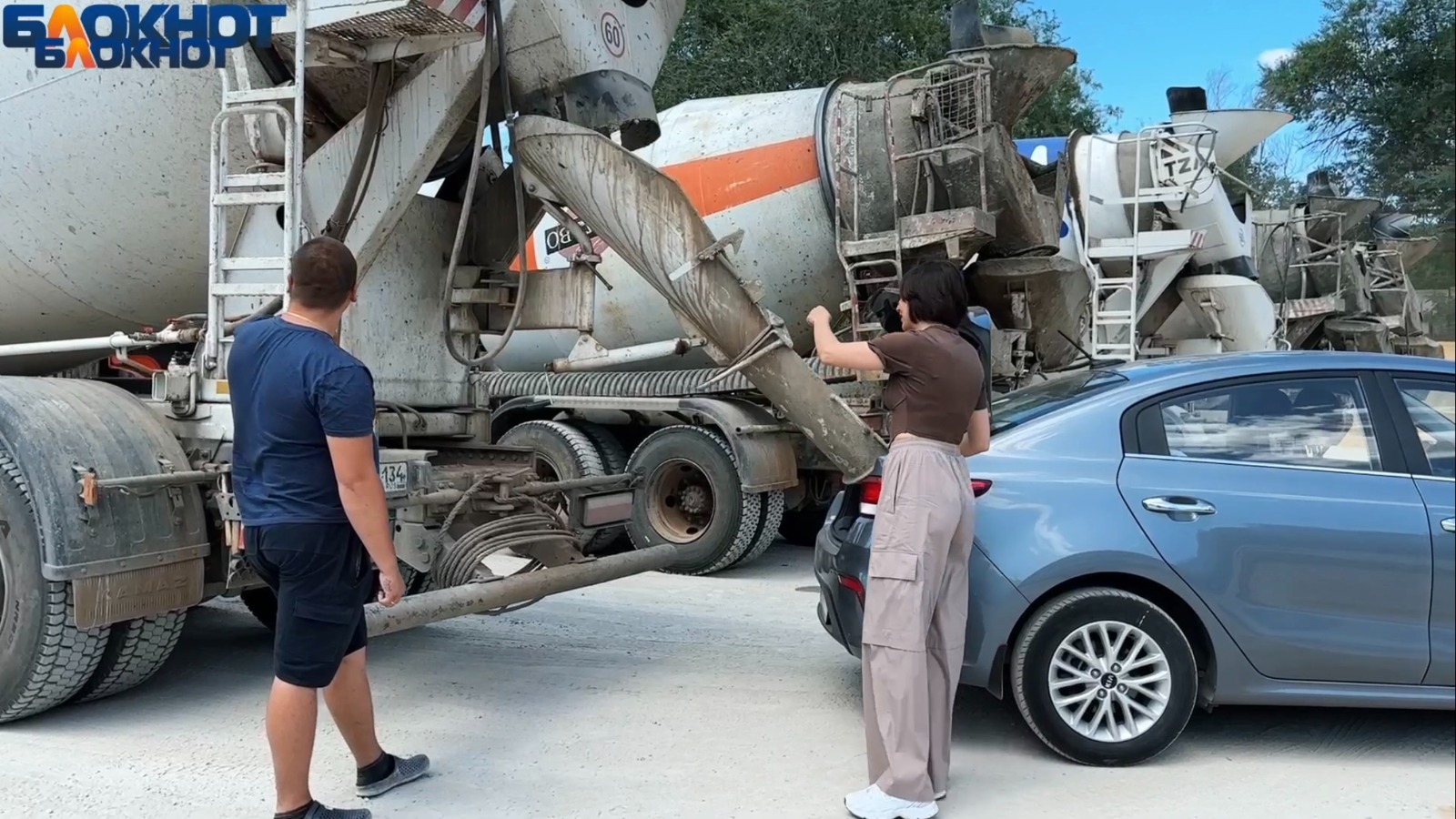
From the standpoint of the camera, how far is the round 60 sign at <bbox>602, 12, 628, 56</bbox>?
523 cm

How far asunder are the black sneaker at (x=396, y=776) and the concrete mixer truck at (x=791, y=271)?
2.21 metres

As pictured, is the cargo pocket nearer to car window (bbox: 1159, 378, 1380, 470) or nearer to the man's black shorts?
car window (bbox: 1159, 378, 1380, 470)

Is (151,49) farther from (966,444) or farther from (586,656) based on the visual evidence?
(966,444)

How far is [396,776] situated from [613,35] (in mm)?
3445

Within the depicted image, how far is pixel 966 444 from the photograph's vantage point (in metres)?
3.95

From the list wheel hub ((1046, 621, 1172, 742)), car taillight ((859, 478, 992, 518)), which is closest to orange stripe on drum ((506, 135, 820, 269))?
car taillight ((859, 478, 992, 518))

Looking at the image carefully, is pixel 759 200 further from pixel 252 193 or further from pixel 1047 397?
pixel 252 193

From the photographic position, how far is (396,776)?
12.4 ft

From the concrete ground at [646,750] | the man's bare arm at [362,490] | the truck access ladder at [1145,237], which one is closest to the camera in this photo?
the man's bare arm at [362,490]

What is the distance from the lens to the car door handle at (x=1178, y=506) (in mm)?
3909

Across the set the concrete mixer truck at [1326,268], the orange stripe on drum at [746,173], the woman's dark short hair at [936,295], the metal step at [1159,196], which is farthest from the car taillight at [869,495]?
the concrete mixer truck at [1326,268]

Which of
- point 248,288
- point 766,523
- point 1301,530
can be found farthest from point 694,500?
point 1301,530

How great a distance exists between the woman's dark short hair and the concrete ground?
1.63 m

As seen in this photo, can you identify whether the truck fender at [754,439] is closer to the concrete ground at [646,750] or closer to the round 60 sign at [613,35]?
the concrete ground at [646,750]
